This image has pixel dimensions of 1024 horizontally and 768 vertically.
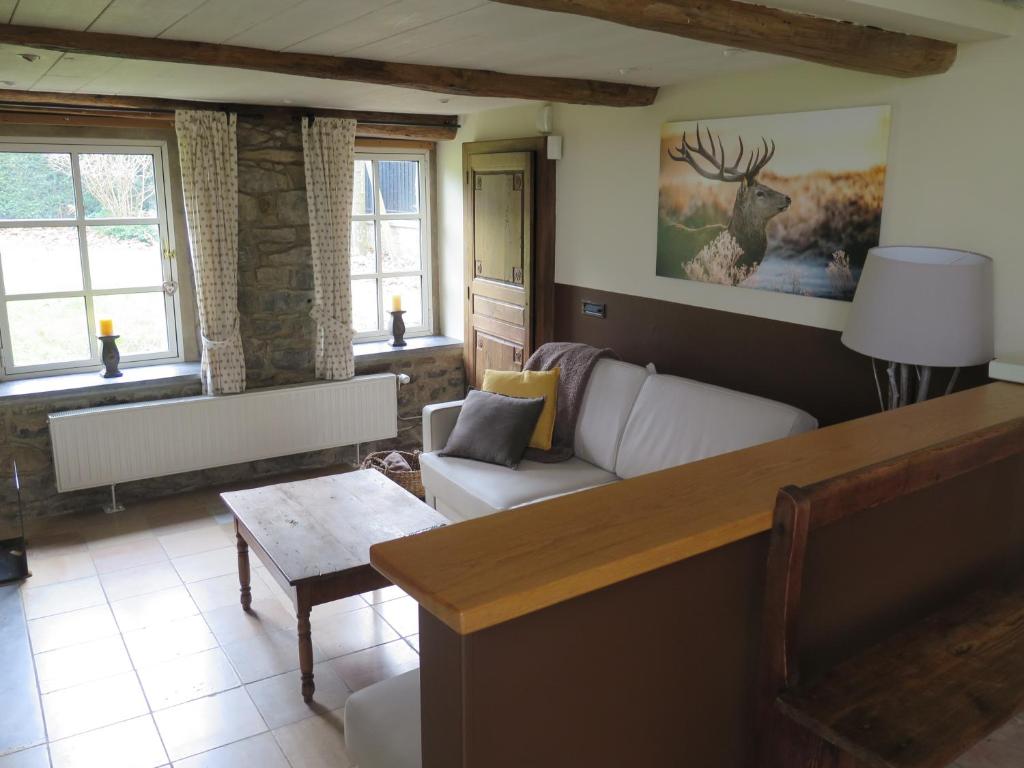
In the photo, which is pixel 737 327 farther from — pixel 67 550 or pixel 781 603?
pixel 67 550

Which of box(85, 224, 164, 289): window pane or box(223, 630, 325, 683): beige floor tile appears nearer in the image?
box(223, 630, 325, 683): beige floor tile

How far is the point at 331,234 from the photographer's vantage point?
499cm

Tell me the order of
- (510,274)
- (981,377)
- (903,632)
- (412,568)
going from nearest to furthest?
1. (412,568)
2. (903,632)
3. (981,377)
4. (510,274)

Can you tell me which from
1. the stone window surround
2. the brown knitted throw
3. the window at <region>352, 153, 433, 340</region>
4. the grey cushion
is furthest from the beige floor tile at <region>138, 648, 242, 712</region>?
the window at <region>352, 153, 433, 340</region>

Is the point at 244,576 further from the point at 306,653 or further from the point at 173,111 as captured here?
the point at 173,111

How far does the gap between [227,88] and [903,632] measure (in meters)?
A: 3.72

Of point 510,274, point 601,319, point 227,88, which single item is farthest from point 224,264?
point 601,319

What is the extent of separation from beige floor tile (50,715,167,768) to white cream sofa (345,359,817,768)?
1517mm

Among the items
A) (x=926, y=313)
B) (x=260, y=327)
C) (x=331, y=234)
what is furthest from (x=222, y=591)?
(x=926, y=313)

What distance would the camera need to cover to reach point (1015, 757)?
2395 millimetres

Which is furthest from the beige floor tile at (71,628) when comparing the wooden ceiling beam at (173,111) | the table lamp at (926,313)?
the table lamp at (926,313)

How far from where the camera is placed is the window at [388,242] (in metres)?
5.56

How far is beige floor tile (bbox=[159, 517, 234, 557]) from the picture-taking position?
414 cm

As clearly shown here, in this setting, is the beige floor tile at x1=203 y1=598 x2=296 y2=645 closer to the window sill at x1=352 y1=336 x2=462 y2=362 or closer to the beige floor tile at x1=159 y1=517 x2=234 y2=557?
the beige floor tile at x1=159 y1=517 x2=234 y2=557
